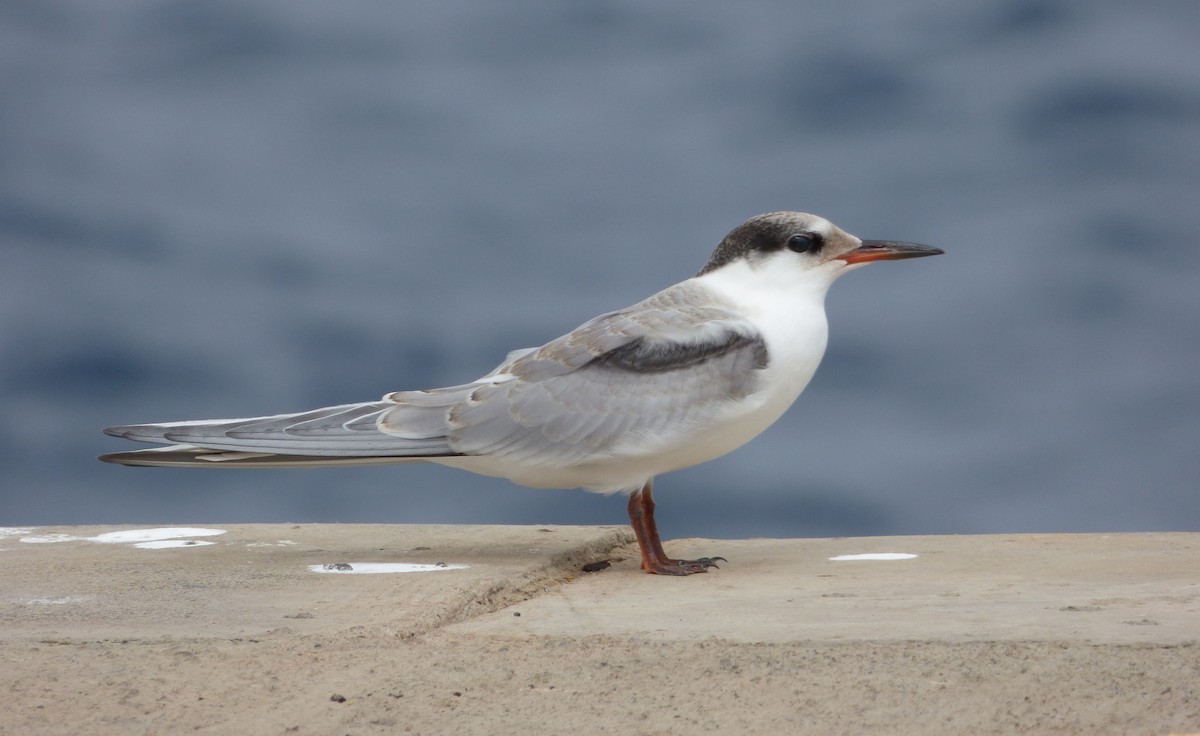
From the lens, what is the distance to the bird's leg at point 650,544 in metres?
4.48

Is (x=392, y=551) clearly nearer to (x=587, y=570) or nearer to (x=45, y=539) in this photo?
(x=587, y=570)

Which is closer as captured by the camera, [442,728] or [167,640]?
[442,728]

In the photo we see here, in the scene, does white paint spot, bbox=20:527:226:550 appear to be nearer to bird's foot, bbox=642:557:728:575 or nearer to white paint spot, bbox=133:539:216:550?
white paint spot, bbox=133:539:216:550

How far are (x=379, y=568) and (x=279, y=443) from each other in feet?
1.71

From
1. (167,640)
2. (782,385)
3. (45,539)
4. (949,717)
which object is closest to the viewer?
(949,717)

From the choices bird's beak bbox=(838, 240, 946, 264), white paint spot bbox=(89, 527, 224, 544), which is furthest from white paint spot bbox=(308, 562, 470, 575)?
bird's beak bbox=(838, 240, 946, 264)

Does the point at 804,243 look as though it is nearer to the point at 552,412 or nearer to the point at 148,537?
the point at 552,412

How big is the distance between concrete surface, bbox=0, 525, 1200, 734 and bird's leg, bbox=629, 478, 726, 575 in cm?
7

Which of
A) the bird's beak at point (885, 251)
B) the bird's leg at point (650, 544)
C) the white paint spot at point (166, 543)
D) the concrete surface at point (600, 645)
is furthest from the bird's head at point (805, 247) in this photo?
the white paint spot at point (166, 543)

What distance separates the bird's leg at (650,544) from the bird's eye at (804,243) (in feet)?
2.97

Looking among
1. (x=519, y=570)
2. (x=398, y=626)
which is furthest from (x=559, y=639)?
(x=519, y=570)

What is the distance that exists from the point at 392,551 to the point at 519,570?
26.1 inches

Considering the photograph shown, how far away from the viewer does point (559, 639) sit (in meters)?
3.36

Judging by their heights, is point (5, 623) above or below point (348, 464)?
below
